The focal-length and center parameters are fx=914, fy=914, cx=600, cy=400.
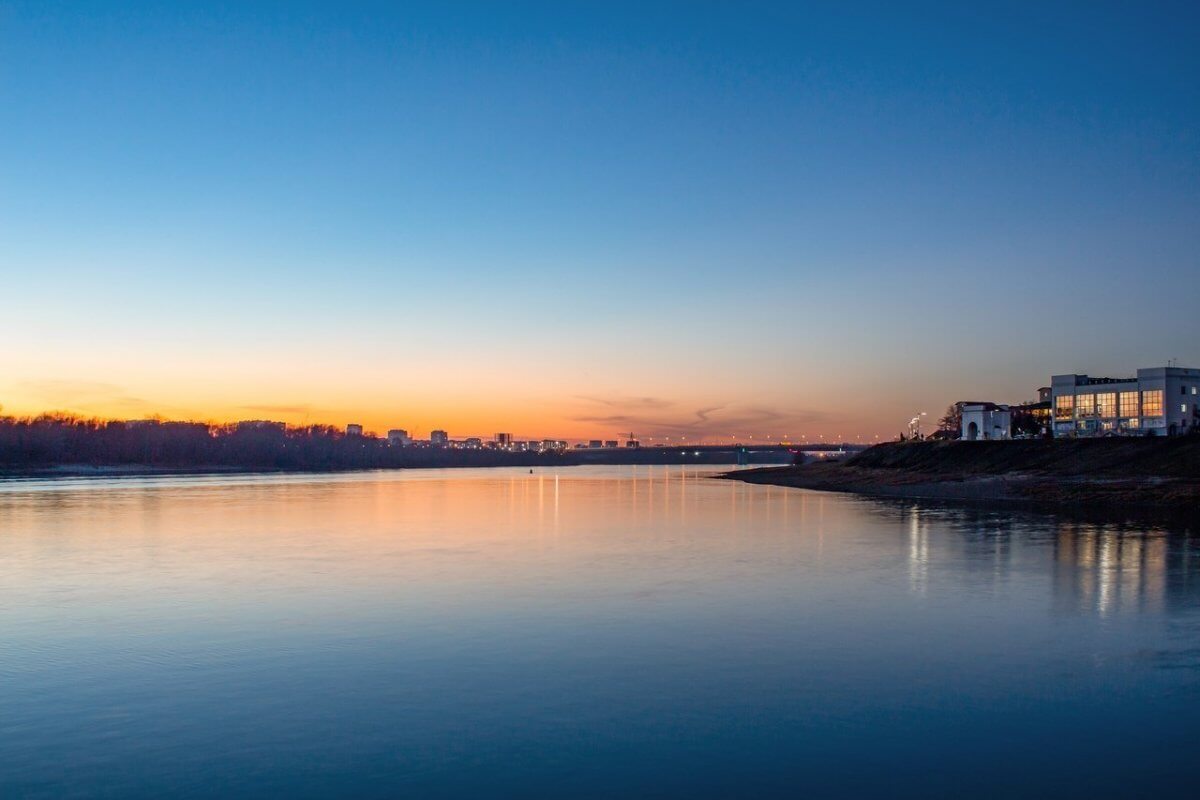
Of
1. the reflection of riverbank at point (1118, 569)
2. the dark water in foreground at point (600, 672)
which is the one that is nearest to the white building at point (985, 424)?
the reflection of riverbank at point (1118, 569)

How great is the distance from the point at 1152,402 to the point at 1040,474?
106 ft

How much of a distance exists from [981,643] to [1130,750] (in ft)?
17.1

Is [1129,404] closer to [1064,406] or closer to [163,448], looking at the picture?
[1064,406]

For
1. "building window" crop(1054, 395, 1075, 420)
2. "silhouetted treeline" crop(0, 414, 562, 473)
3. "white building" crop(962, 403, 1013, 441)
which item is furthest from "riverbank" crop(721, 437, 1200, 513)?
"silhouetted treeline" crop(0, 414, 562, 473)

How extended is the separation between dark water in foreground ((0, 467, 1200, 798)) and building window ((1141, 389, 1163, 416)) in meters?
63.6

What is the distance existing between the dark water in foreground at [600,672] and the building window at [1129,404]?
65640 mm

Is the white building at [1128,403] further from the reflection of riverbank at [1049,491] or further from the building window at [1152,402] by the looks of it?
the reflection of riverbank at [1049,491]

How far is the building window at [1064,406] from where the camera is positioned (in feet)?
303

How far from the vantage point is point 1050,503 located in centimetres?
4728

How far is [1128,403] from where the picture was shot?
84.9 m

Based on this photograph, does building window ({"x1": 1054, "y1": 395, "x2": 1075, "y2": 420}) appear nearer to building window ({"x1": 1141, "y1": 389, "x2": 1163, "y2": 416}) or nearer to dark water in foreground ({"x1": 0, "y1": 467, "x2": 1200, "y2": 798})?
building window ({"x1": 1141, "y1": 389, "x2": 1163, "y2": 416})

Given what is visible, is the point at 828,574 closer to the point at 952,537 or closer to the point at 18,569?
the point at 952,537

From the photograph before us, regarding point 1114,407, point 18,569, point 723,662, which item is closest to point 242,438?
point 1114,407

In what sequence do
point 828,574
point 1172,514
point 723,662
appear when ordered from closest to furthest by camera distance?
1. point 723,662
2. point 828,574
3. point 1172,514
